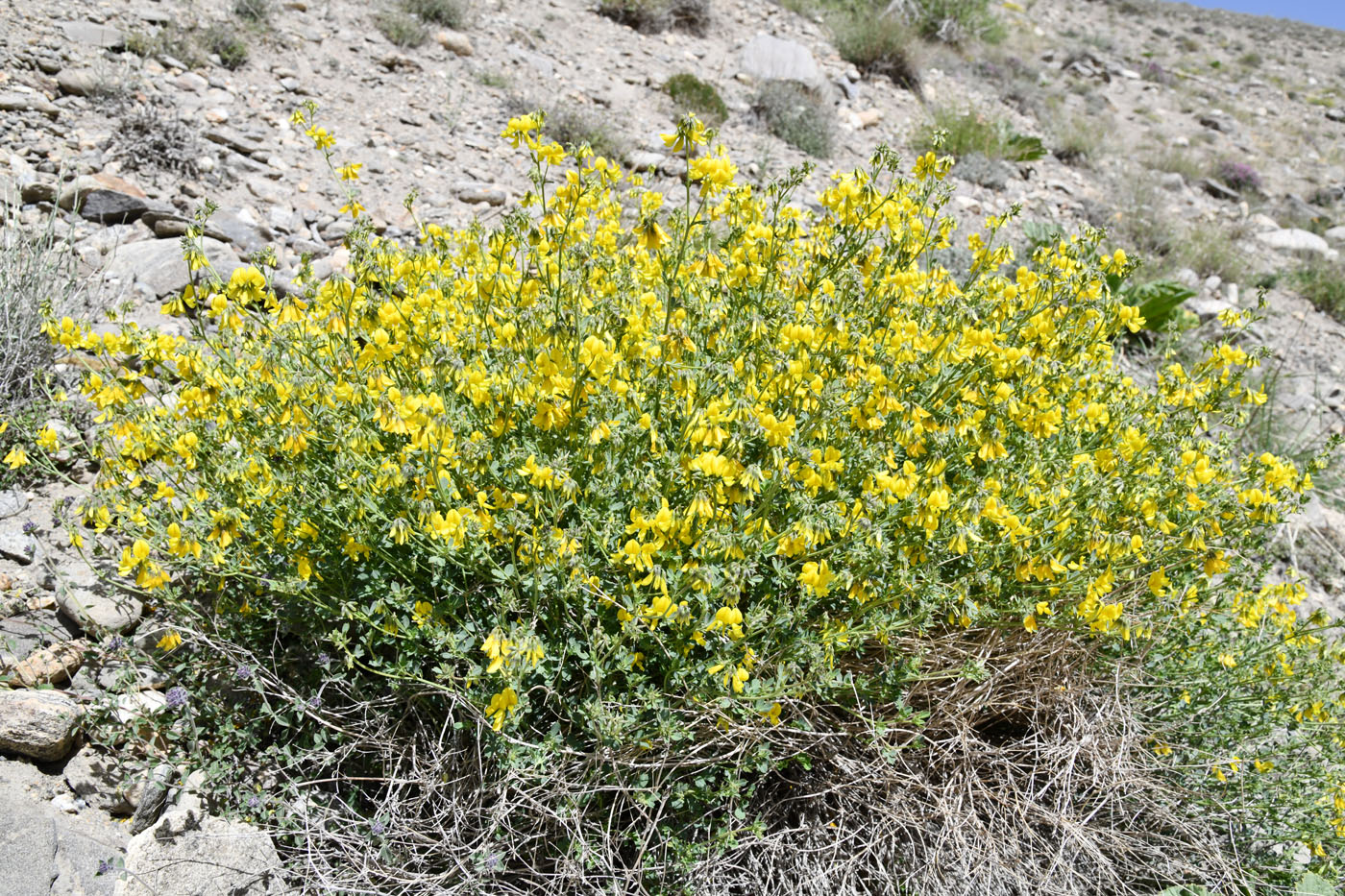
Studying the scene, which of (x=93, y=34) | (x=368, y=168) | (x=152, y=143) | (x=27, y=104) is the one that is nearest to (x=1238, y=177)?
(x=368, y=168)

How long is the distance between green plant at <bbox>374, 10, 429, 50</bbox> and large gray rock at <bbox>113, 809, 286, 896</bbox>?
7.49 meters

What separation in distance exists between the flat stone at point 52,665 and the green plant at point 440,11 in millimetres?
7355

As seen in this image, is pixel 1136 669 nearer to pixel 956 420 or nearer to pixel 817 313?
pixel 956 420

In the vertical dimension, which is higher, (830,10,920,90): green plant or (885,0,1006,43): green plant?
(885,0,1006,43): green plant

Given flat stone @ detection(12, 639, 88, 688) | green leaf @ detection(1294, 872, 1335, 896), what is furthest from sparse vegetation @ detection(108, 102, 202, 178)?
green leaf @ detection(1294, 872, 1335, 896)

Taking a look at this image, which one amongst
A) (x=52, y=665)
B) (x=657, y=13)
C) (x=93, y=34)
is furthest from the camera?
(x=657, y=13)

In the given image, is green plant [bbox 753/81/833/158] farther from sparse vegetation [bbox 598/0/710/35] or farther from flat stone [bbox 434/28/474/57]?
flat stone [bbox 434/28/474/57]

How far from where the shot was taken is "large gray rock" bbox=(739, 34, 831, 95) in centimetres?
996

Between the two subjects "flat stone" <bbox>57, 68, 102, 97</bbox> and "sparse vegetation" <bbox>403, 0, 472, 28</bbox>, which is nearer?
"flat stone" <bbox>57, 68, 102, 97</bbox>

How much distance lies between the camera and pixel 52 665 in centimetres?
309

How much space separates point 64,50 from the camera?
20.0 feet

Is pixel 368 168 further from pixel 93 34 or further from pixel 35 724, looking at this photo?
A: pixel 35 724

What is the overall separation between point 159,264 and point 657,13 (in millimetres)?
7515

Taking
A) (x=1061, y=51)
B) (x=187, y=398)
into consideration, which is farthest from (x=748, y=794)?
(x=1061, y=51)
